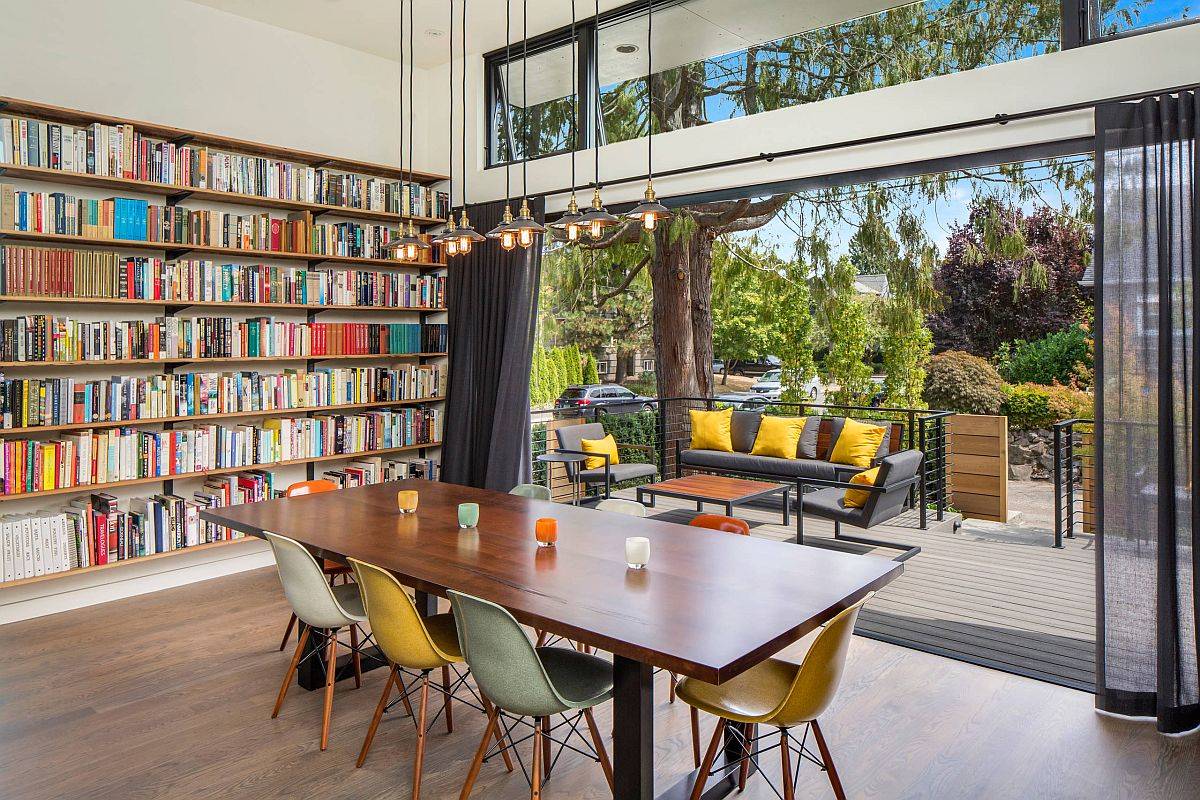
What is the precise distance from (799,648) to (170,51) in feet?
16.6

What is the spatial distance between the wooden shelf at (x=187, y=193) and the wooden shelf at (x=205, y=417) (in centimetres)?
132

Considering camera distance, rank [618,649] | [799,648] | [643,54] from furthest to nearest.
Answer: [643,54]
[799,648]
[618,649]

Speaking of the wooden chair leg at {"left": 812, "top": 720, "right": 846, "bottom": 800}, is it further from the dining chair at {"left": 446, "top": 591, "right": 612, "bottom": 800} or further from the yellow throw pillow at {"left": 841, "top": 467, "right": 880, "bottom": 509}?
the yellow throw pillow at {"left": 841, "top": 467, "right": 880, "bottom": 509}

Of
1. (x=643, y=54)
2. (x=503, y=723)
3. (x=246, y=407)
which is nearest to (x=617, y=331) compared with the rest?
(x=643, y=54)

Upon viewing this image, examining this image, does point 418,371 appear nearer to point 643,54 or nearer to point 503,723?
point 643,54

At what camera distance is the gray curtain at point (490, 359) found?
5.43 meters

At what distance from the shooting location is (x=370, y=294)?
219 inches

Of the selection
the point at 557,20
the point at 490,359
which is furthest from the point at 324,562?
the point at 557,20

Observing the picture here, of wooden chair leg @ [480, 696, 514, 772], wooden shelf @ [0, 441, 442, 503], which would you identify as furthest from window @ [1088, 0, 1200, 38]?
wooden shelf @ [0, 441, 442, 503]

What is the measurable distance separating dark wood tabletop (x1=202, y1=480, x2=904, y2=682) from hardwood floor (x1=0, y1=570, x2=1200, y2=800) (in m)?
0.73

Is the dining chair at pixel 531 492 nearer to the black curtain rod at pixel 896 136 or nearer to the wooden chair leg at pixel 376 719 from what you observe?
the wooden chair leg at pixel 376 719

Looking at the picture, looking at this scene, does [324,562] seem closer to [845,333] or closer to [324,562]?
[324,562]

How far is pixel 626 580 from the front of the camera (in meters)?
2.34

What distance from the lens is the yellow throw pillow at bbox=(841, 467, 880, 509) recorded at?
529 cm
